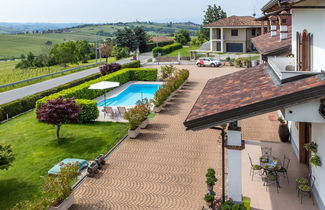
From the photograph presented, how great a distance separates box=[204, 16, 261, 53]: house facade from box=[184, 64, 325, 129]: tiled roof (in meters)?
56.1

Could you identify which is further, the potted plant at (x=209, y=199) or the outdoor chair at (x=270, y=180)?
the outdoor chair at (x=270, y=180)

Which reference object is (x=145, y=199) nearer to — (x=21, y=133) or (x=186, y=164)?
(x=186, y=164)

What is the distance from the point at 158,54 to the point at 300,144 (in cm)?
5587

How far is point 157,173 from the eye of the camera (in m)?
13.9

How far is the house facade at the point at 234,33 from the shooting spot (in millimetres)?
63875

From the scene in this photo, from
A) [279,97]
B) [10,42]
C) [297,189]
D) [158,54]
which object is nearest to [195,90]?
[297,189]

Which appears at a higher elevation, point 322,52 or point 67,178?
point 322,52

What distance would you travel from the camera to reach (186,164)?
14.7 meters

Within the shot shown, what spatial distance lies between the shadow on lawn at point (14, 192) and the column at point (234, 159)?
7620mm

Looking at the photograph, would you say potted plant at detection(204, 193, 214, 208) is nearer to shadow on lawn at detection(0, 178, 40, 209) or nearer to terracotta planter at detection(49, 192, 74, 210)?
terracotta planter at detection(49, 192, 74, 210)

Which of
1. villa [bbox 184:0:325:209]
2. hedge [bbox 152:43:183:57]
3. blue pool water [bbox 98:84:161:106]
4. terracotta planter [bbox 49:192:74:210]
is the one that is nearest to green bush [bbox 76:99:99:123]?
blue pool water [bbox 98:84:161:106]

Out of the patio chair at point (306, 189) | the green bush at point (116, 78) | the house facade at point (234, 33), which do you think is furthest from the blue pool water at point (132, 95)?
the house facade at point (234, 33)

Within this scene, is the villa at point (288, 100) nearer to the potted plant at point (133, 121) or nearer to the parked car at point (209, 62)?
the potted plant at point (133, 121)

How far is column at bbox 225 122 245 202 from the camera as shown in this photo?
9.26 metres
